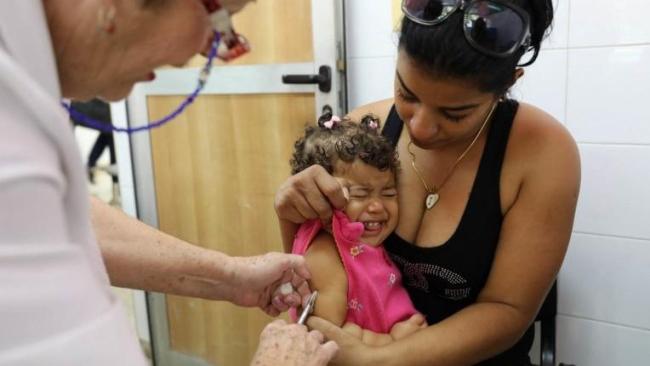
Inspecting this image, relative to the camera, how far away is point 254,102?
207cm

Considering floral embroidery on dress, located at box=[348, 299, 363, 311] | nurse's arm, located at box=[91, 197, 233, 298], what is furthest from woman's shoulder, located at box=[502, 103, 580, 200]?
nurse's arm, located at box=[91, 197, 233, 298]

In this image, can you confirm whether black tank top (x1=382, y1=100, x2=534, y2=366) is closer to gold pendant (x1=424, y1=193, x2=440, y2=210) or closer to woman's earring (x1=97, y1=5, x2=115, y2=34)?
gold pendant (x1=424, y1=193, x2=440, y2=210)

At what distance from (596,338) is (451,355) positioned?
822 mm

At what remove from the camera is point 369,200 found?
115 cm

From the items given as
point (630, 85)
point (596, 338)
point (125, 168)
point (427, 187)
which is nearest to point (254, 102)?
point (125, 168)

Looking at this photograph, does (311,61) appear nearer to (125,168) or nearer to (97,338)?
(125,168)

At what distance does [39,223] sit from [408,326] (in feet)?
2.77

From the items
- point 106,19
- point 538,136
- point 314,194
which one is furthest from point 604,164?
point 106,19

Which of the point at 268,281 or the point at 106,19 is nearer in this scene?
the point at 106,19

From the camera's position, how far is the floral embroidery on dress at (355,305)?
3.71 ft

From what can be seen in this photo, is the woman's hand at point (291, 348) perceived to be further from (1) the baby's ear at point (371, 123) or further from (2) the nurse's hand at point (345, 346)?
(1) the baby's ear at point (371, 123)

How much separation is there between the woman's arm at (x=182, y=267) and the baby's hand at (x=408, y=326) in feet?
0.65

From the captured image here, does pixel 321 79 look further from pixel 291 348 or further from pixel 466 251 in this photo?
pixel 291 348

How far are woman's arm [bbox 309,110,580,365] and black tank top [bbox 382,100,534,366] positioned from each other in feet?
0.10
